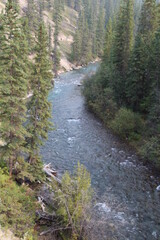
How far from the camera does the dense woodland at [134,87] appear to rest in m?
25.7

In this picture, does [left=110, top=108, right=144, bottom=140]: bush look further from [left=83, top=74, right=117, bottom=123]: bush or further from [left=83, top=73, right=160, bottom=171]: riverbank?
[left=83, top=74, right=117, bottom=123]: bush

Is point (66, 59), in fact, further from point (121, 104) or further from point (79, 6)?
point (79, 6)

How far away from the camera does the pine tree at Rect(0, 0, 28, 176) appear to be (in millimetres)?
13820

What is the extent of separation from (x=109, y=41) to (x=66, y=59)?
3295 centimetres

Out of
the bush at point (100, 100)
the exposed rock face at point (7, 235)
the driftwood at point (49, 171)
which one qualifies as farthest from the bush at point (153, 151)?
the exposed rock face at point (7, 235)

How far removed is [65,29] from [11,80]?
96.2 meters

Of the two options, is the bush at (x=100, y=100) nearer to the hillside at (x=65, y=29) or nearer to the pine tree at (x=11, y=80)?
the pine tree at (x=11, y=80)

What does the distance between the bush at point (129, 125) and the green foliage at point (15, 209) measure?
1608 centimetres

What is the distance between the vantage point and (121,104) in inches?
1340

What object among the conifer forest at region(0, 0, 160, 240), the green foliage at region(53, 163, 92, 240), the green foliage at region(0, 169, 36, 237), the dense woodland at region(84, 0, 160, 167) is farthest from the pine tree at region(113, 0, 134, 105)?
the green foliage at region(53, 163, 92, 240)

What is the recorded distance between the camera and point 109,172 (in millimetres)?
21234

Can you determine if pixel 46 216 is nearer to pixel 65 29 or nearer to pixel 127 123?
pixel 127 123

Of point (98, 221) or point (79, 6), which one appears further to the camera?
point (79, 6)

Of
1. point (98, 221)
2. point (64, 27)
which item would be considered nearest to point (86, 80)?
point (98, 221)
